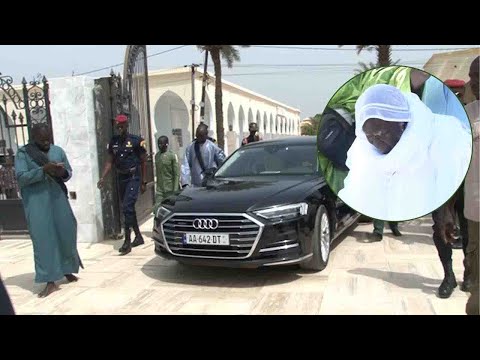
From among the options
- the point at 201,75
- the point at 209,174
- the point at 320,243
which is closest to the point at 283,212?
the point at 320,243

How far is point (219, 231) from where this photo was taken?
4523mm

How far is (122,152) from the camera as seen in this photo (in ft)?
20.7

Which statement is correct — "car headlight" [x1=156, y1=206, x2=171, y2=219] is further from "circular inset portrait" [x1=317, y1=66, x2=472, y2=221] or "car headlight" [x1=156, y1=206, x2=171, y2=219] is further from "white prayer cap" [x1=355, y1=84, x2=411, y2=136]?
"white prayer cap" [x1=355, y1=84, x2=411, y2=136]

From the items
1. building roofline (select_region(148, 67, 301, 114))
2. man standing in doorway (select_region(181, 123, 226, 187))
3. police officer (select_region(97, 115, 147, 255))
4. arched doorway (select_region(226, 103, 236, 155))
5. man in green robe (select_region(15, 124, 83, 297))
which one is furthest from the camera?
arched doorway (select_region(226, 103, 236, 155))

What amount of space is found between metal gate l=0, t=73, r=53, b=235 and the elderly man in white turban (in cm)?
533

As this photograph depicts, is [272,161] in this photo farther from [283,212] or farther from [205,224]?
[205,224]

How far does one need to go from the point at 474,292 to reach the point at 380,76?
1721 millimetres

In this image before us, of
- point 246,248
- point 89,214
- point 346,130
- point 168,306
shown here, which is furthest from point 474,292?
point 89,214

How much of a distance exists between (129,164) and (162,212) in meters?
1.55

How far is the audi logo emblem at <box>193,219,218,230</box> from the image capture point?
4535 mm

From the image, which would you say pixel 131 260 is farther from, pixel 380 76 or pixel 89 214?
pixel 380 76

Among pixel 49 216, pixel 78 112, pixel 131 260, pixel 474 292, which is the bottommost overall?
pixel 131 260

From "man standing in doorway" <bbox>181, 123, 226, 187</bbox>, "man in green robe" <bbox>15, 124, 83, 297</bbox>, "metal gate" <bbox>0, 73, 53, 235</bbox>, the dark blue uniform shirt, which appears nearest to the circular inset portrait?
"man in green robe" <bbox>15, 124, 83, 297</bbox>

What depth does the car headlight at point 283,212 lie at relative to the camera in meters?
4.48
